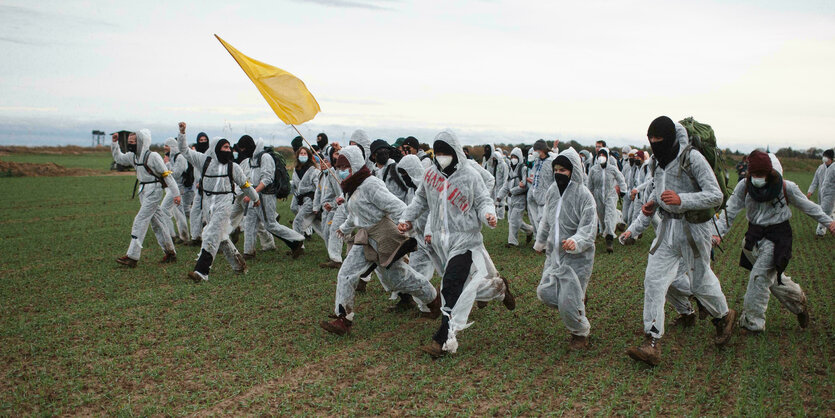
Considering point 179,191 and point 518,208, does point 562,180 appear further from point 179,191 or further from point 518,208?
point 179,191

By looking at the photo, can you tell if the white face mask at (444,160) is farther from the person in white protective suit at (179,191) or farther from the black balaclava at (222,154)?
the person in white protective suit at (179,191)

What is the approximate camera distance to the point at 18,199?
2506 cm

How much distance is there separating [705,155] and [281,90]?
5.55 metres

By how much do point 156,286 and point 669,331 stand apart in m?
7.19

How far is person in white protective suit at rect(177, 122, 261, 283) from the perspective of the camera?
9.73m


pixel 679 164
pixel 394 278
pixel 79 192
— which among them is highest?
pixel 679 164

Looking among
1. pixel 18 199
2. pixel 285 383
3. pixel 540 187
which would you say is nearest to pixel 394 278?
pixel 285 383

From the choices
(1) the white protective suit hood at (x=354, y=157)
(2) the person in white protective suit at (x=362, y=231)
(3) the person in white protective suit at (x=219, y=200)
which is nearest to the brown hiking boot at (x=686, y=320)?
(2) the person in white protective suit at (x=362, y=231)

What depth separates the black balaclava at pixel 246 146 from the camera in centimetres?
1221

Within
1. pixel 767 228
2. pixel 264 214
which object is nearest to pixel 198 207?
pixel 264 214

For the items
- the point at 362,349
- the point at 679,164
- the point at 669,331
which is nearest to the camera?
the point at 679,164

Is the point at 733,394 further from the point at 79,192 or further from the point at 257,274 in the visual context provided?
the point at 79,192

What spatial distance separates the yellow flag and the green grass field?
2576 mm

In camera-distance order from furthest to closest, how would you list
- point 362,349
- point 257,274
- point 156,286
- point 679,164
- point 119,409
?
point 257,274
point 156,286
point 362,349
point 679,164
point 119,409
